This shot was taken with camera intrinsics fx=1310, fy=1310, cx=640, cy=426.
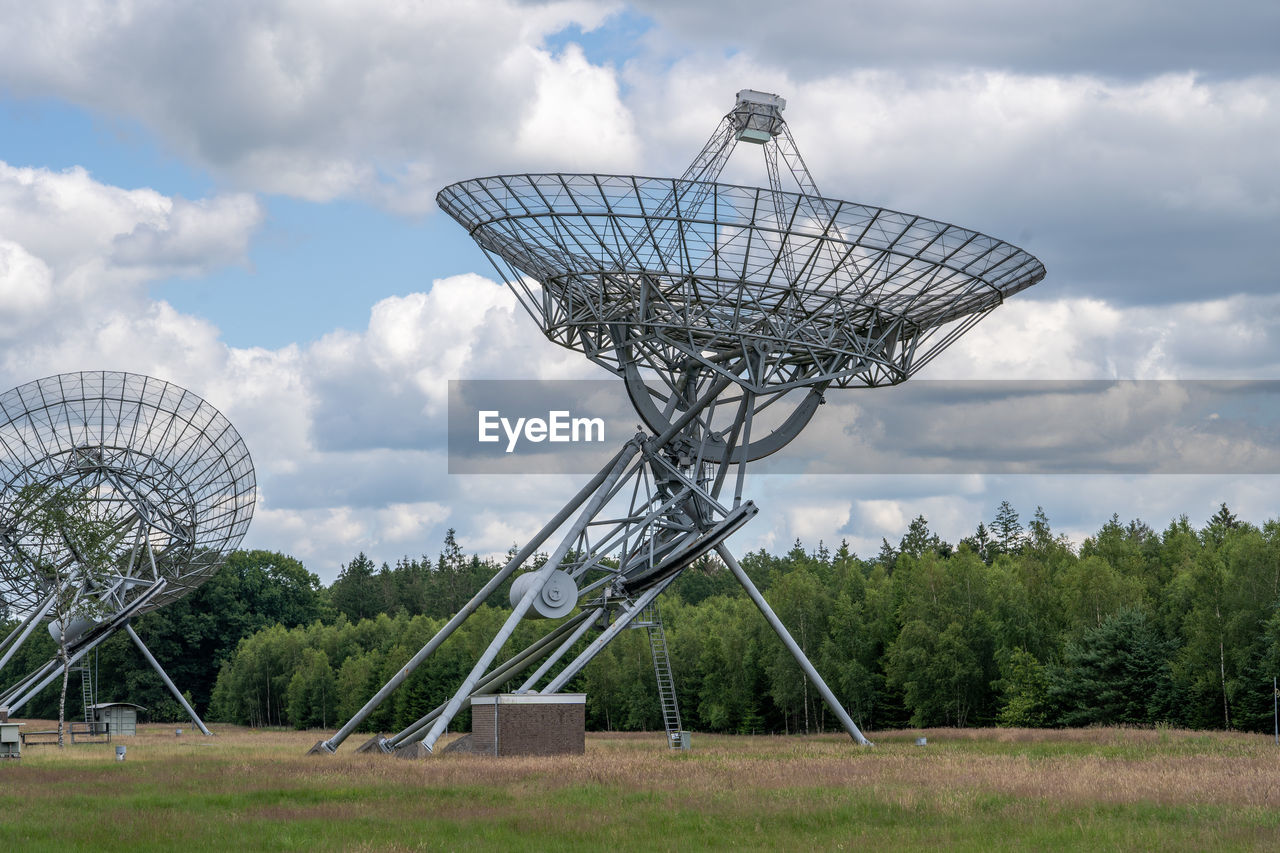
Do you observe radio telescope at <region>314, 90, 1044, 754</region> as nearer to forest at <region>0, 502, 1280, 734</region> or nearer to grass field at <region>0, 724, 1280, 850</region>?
grass field at <region>0, 724, 1280, 850</region>

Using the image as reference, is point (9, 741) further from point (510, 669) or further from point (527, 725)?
point (527, 725)

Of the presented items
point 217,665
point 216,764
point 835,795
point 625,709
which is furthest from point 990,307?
point 217,665

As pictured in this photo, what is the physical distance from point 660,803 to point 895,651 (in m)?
38.9

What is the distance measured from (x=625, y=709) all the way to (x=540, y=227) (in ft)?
151

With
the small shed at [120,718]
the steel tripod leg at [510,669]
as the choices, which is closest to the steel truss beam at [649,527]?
the steel tripod leg at [510,669]

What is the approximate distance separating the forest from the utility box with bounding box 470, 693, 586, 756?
995 inches

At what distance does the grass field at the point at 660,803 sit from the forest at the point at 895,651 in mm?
18204

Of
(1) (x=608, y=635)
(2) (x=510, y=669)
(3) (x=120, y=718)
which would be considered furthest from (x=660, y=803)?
(3) (x=120, y=718)

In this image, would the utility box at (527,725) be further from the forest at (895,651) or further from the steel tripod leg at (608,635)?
the forest at (895,651)

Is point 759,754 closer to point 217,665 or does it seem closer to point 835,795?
point 835,795

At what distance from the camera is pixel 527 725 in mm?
31141

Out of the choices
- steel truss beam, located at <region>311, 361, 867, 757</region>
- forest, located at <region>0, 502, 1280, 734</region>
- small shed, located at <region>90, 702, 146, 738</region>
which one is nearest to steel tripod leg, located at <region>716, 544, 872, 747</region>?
steel truss beam, located at <region>311, 361, 867, 757</region>

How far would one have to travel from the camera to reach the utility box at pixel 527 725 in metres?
30.9

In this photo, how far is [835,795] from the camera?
21.7 meters
